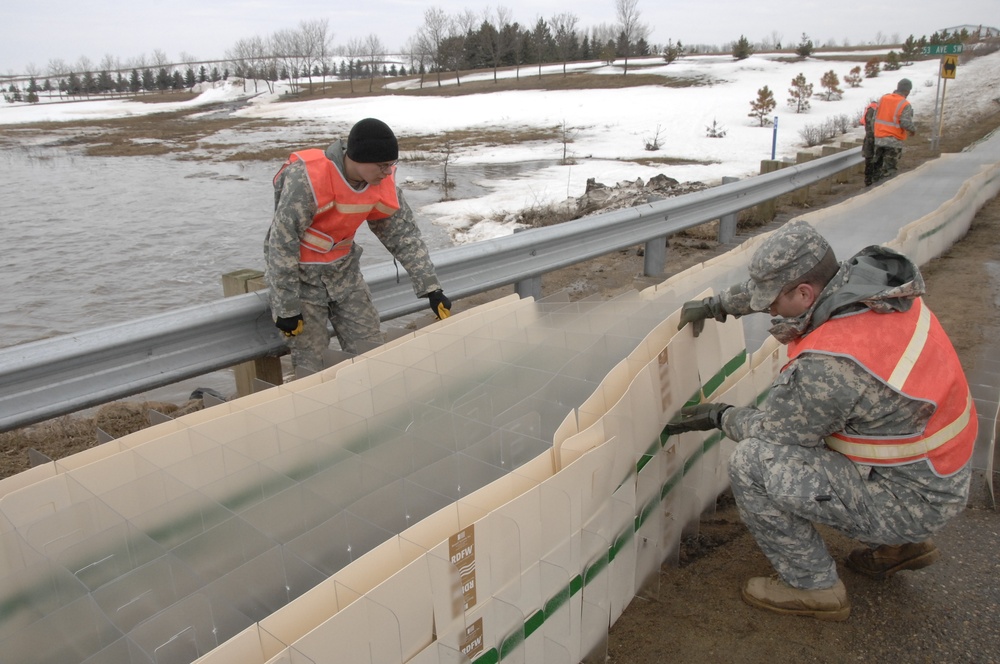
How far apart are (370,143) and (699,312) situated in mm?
1638

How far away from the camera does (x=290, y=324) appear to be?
3.29 metres

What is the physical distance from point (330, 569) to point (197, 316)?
5.21 ft

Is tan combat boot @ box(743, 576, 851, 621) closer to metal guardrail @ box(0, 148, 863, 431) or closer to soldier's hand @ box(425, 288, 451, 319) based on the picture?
soldier's hand @ box(425, 288, 451, 319)

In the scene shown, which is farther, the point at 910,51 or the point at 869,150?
the point at 910,51

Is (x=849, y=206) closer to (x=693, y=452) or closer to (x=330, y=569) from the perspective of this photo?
(x=693, y=452)

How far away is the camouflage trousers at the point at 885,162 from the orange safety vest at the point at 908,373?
11.2 meters

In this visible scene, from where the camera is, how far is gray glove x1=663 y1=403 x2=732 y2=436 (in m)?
2.68

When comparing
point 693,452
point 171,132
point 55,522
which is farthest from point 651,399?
point 171,132

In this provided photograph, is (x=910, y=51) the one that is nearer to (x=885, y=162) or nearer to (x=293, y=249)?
(x=885, y=162)

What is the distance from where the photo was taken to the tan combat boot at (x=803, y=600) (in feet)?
8.27

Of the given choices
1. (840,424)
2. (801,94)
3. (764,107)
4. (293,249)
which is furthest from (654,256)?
(801,94)

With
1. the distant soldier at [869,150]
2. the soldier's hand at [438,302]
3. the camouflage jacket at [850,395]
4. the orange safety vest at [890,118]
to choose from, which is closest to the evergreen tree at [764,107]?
the distant soldier at [869,150]

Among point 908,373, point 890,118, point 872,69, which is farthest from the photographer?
point 872,69

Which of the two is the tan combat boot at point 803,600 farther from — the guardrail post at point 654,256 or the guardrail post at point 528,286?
the guardrail post at point 654,256
